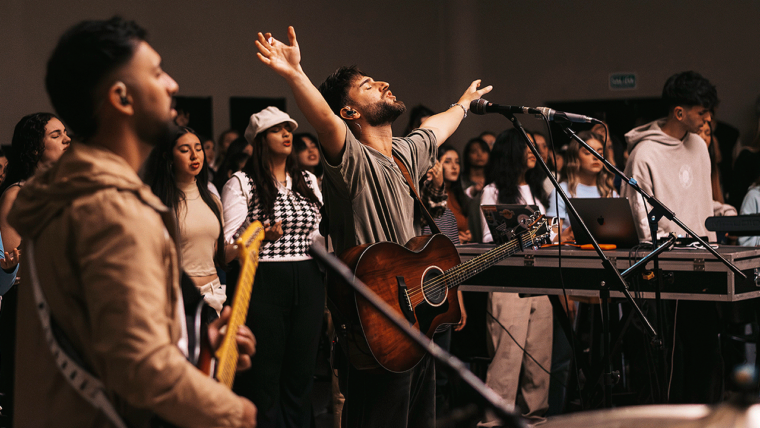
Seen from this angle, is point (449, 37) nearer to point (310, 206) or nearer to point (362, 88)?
point (310, 206)

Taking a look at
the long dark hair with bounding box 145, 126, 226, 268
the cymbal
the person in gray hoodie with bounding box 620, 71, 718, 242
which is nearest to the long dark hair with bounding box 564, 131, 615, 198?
the person in gray hoodie with bounding box 620, 71, 718, 242

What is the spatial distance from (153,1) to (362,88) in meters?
5.39

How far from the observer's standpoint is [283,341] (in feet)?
12.8

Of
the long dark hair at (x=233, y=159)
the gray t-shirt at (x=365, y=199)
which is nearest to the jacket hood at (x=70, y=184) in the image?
the gray t-shirt at (x=365, y=199)

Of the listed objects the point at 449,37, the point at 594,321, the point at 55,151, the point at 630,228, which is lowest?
the point at 594,321

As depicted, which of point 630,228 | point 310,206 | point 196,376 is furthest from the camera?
point 310,206

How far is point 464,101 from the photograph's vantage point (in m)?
3.48

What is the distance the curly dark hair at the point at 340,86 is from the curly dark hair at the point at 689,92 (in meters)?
2.17

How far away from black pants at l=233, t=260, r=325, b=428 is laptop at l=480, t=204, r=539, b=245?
3.41ft

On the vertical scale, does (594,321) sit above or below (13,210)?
below

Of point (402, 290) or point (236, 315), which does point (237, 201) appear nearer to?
point (402, 290)

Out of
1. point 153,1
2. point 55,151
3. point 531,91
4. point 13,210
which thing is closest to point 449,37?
point 531,91

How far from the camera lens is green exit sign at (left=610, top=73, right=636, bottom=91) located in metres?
9.62

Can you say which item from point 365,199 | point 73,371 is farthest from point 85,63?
point 365,199
